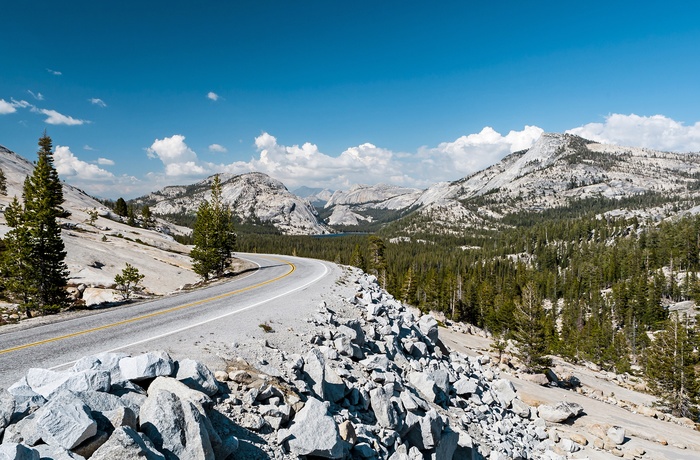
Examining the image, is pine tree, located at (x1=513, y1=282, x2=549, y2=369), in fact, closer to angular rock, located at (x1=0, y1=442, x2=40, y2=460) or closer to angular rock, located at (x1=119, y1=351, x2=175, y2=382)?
angular rock, located at (x1=119, y1=351, x2=175, y2=382)

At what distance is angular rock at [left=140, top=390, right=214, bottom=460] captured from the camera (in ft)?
18.5

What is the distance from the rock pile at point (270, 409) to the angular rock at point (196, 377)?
0.07ft

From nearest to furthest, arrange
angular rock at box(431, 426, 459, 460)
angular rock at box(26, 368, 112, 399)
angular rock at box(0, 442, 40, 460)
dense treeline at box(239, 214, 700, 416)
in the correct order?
1. angular rock at box(0, 442, 40, 460)
2. angular rock at box(26, 368, 112, 399)
3. angular rock at box(431, 426, 459, 460)
4. dense treeline at box(239, 214, 700, 416)

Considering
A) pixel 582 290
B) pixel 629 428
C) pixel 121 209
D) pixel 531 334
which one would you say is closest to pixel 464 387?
pixel 629 428

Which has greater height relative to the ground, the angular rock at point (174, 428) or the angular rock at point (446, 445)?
the angular rock at point (174, 428)

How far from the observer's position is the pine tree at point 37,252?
2331 cm

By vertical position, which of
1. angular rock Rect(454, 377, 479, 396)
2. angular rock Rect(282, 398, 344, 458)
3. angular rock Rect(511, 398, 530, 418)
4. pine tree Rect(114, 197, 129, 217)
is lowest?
angular rock Rect(511, 398, 530, 418)

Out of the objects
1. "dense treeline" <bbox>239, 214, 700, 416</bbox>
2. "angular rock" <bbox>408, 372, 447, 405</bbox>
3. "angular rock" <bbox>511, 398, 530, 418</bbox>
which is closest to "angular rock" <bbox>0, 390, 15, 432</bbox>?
"angular rock" <bbox>408, 372, 447, 405</bbox>

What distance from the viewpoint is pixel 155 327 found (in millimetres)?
14227

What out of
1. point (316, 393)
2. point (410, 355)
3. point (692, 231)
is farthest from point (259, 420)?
point (692, 231)

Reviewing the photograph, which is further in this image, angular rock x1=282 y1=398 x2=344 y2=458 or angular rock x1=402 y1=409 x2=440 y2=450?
angular rock x1=402 y1=409 x2=440 y2=450

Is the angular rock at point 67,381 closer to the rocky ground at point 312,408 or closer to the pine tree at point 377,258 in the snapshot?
the rocky ground at point 312,408

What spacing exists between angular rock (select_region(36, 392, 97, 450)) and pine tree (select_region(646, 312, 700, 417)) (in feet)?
188

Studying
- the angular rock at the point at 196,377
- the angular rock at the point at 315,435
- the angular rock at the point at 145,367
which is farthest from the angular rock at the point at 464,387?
the angular rock at the point at 145,367
